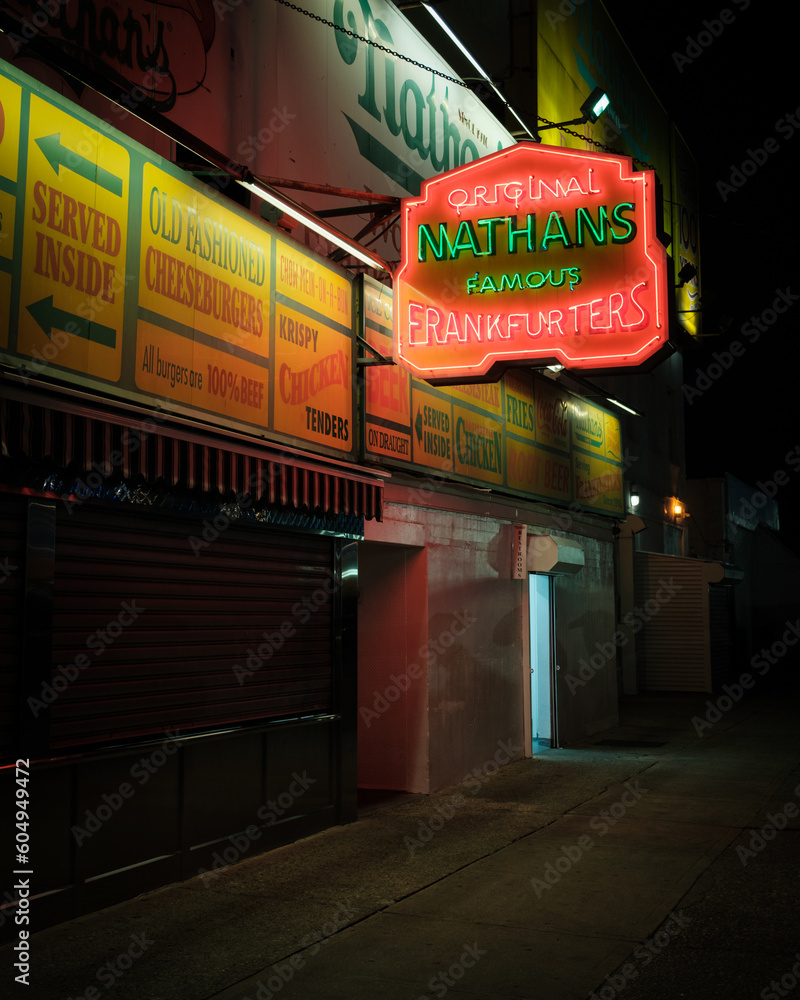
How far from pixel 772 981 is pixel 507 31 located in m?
15.5

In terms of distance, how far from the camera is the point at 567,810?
891 cm

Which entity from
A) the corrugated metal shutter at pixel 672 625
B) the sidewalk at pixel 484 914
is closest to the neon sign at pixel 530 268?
the sidewalk at pixel 484 914

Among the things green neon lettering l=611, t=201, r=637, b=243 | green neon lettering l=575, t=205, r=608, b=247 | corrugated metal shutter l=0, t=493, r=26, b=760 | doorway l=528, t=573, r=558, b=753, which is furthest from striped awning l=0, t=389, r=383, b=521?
doorway l=528, t=573, r=558, b=753

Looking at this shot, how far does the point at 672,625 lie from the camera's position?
21484 mm

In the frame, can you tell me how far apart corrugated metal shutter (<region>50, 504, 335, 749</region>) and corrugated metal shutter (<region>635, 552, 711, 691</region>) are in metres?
14.7

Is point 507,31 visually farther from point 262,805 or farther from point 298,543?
point 262,805

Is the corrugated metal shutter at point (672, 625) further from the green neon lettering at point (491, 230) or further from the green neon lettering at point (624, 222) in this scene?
the green neon lettering at point (491, 230)

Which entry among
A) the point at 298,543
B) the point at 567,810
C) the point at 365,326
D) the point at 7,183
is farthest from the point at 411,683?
the point at 7,183

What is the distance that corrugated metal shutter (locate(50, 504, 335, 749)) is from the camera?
5.84 m

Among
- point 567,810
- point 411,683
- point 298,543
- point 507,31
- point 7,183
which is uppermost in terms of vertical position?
point 507,31

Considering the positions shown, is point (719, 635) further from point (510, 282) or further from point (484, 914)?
point (484, 914)

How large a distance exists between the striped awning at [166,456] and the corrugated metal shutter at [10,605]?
1.19ft

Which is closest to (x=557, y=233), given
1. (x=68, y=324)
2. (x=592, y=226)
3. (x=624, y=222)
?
(x=592, y=226)

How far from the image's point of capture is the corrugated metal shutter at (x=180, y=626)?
19.2 feet
